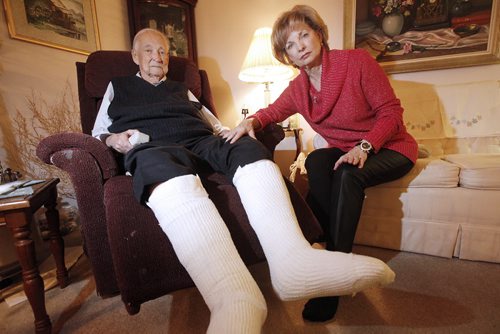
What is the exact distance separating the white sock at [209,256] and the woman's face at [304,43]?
0.68 meters

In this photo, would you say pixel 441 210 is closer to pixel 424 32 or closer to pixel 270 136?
pixel 270 136

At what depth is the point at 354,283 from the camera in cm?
55

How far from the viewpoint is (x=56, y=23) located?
1603 mm

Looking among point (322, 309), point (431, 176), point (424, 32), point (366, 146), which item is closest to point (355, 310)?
point (322, 309)

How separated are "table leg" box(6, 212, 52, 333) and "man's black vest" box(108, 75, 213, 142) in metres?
0.42

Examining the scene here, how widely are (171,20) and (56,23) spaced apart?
76 cm

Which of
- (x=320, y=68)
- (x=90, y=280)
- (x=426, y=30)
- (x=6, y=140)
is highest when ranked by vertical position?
(x=426, y=30)

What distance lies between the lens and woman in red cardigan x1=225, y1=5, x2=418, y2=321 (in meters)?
0.91

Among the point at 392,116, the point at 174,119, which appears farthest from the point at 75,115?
the point at 392,116

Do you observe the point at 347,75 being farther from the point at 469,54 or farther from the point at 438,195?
the point at 469,54

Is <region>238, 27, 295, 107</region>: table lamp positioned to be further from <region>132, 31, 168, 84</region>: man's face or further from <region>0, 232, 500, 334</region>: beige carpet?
<region>0, 232, 500, 334</region>: beige carpet

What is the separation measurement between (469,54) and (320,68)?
4.18 ft

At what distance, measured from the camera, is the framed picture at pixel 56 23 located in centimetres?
143

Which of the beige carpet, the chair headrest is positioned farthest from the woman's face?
the beige carpet
